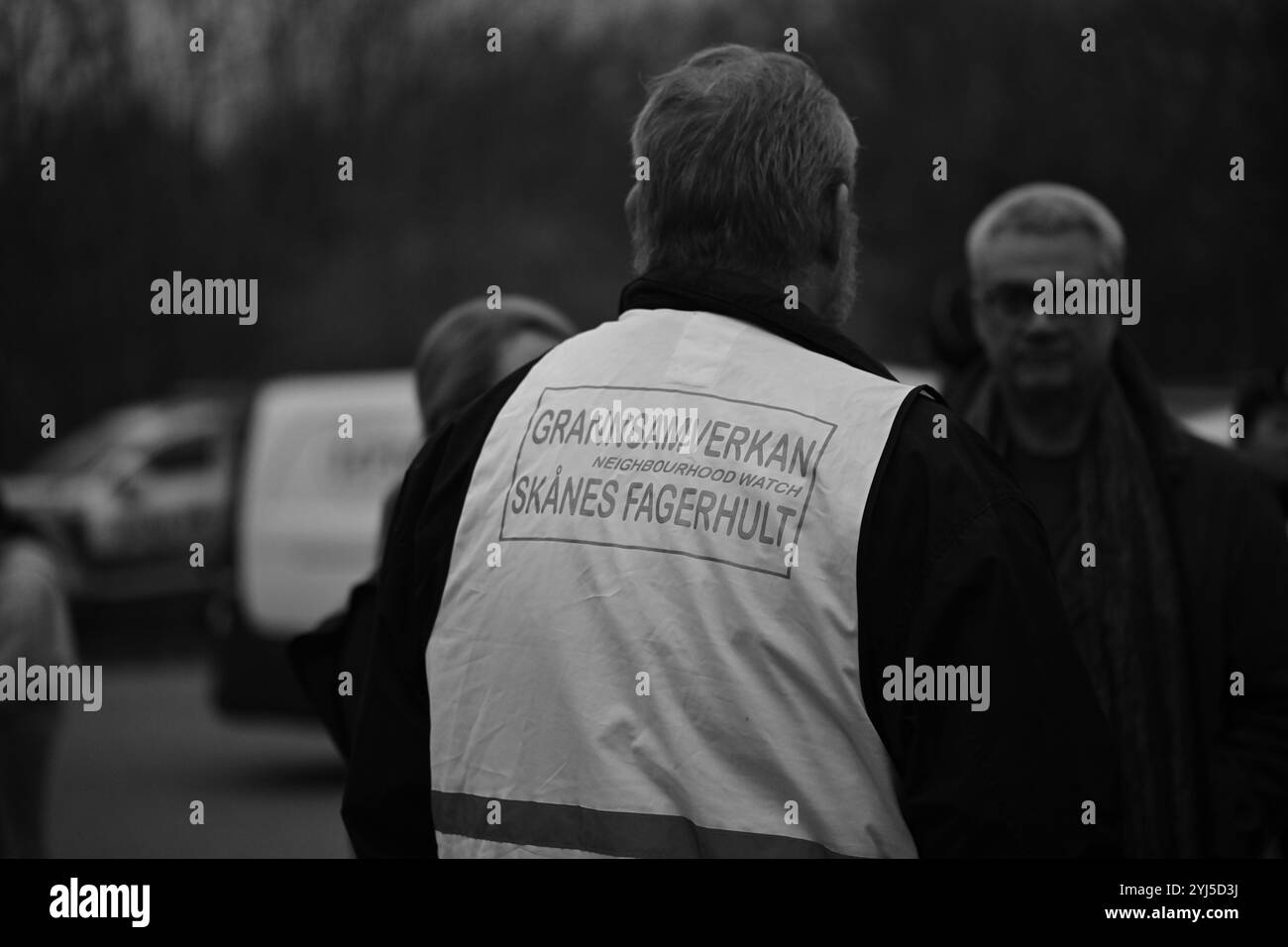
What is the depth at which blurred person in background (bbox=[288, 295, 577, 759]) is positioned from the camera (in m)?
3.34

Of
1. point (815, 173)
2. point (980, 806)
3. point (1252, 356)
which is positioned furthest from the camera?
point (1252, 356)

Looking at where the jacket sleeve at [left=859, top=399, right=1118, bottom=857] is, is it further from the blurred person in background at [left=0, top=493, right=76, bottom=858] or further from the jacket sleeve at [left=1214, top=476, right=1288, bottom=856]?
the blurred person in background at [left=0, top=493, right=76, bottom=858]

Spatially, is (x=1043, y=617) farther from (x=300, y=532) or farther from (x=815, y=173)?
(x=300, y=532)

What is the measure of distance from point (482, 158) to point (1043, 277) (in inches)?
943

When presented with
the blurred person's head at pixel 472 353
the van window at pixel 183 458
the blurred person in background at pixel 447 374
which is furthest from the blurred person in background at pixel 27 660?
the van window at pixel 183 458

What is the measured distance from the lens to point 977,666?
2.09 metres

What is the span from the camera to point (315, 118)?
84.0 feet

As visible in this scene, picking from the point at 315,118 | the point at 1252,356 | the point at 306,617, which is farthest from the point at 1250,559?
the point at 315,118

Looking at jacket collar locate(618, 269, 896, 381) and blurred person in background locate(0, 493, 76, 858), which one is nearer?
jacket collar locate(618, 269, 896, 381)

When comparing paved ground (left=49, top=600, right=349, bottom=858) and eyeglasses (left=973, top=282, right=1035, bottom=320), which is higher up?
eyeglasses (left=973, top=282, right=1035, bottom=320)

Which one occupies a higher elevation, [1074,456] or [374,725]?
[1074,456]

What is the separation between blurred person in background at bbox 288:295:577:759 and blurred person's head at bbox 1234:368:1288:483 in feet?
5.11
